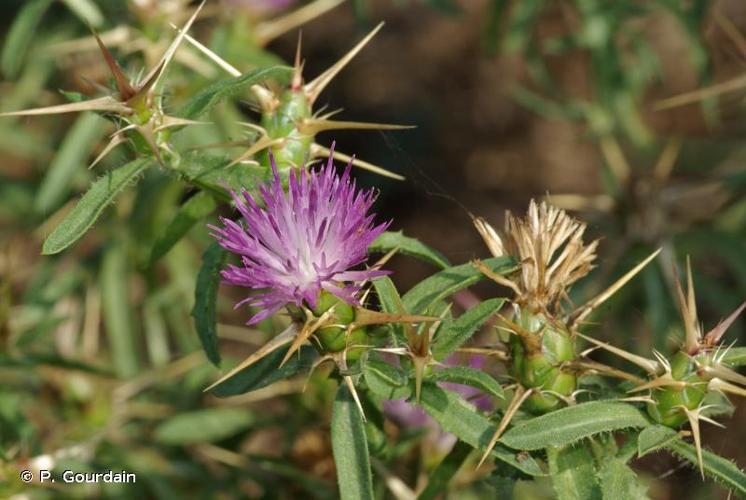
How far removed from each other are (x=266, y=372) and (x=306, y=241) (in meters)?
0.34

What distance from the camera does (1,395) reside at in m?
2.45

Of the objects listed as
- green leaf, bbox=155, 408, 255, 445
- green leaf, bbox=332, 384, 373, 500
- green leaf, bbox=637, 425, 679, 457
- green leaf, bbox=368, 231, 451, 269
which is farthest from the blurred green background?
green leaf, bbox=332, 384, 373, 500

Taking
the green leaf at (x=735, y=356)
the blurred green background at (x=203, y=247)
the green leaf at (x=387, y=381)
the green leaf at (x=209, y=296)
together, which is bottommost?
the green leaf at (x=735, y=356)

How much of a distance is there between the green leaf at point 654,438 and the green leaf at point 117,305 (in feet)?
6.95

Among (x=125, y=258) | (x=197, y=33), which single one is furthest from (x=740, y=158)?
(x=125, y=258)

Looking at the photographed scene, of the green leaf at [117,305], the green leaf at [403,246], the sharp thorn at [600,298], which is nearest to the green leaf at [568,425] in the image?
the sharp thorn at [600,298]

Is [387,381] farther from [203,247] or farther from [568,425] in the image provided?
[203,247]

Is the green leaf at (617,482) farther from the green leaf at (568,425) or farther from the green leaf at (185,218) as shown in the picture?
the green leaf at (185,218)

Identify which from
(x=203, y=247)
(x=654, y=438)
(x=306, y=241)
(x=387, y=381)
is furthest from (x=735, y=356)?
(x=203, y=247)

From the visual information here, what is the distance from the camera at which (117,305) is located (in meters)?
3.21

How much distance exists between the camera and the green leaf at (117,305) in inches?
125

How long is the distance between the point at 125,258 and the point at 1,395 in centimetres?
88

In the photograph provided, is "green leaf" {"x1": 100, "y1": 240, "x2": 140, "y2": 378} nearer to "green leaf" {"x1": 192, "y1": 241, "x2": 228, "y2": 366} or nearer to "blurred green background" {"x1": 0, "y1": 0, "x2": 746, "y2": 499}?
"blurred green background" {"x1": 0, "y1": 0, "x2": 746, "y2": 499}

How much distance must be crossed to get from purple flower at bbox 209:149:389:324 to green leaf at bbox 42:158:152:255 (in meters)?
0.28
